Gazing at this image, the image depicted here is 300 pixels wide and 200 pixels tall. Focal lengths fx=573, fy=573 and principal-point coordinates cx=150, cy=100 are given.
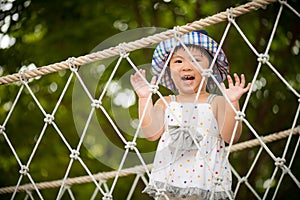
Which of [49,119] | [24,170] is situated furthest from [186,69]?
[24,170]

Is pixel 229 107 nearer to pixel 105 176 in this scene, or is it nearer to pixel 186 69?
pixel 186 69

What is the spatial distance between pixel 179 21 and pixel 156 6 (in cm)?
11

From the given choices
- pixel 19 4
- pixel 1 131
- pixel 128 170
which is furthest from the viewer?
pixel 19 4

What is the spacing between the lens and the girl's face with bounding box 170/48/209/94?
1254 millimetres

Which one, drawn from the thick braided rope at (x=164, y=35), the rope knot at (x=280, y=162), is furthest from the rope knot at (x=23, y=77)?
the rope knot at (x=280, y=162)

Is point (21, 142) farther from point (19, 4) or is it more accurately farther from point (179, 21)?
point (179, 21)

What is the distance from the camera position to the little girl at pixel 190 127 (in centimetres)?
120

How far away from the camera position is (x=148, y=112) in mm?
1265

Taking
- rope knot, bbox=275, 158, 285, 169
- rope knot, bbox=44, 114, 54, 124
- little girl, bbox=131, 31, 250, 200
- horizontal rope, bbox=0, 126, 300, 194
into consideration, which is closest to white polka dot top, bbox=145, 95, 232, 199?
little girl, bbox=131, 31, 250, 200

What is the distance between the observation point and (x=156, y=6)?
2.36 metres

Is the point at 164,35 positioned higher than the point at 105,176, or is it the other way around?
the point at 105,176

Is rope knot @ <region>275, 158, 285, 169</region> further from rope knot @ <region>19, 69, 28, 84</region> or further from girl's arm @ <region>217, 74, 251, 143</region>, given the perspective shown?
rope knot @ <region>19, 69, 28, 84</region>

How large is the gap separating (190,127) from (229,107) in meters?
0.09

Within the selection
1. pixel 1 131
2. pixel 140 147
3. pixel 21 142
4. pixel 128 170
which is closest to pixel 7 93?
pixel 21 142
